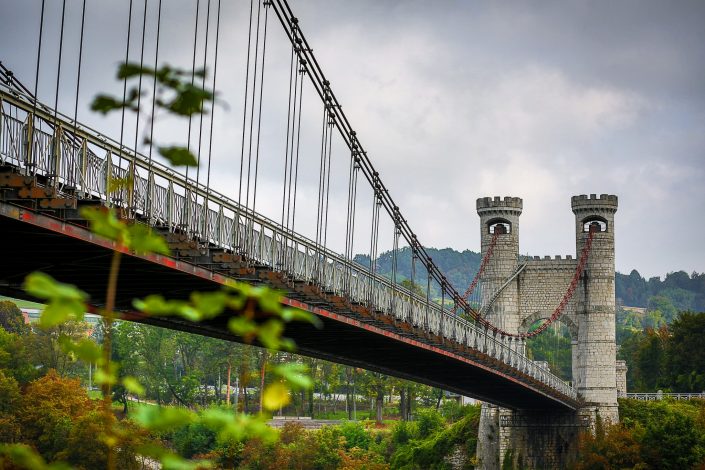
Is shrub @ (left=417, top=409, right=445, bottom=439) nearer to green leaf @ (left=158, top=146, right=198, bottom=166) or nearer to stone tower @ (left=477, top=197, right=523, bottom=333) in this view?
stone tower @ (left=477, top=197, right=523, bottom=333)

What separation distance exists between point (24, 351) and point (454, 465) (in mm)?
33312

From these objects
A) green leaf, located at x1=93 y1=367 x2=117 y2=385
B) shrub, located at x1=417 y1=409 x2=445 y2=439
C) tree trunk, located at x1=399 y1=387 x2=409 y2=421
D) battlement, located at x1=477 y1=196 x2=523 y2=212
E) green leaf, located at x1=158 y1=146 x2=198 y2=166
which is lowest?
green leaf, located at x1=93 y1=367 x2=117 y2=385

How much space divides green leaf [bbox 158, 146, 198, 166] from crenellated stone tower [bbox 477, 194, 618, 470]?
2653 inches

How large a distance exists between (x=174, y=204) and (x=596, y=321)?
168 feet

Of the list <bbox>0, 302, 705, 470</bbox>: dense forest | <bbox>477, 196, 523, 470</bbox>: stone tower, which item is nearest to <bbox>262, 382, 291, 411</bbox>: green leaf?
<bbox>0, 302, 705, 470</bbox>: dense forest

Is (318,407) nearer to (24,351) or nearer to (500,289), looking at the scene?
(24,351)

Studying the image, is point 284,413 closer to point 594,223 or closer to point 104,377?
point 594,223

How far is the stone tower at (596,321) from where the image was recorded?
7494 cm

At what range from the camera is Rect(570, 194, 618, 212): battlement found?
76.9 meters

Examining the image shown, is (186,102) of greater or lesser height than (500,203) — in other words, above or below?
below

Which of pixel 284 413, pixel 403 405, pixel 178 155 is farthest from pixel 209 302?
pixel 284 413

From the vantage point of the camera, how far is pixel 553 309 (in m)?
75.9

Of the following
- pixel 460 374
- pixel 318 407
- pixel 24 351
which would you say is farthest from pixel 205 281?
pixel 318 407

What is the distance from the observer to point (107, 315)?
7090mm
